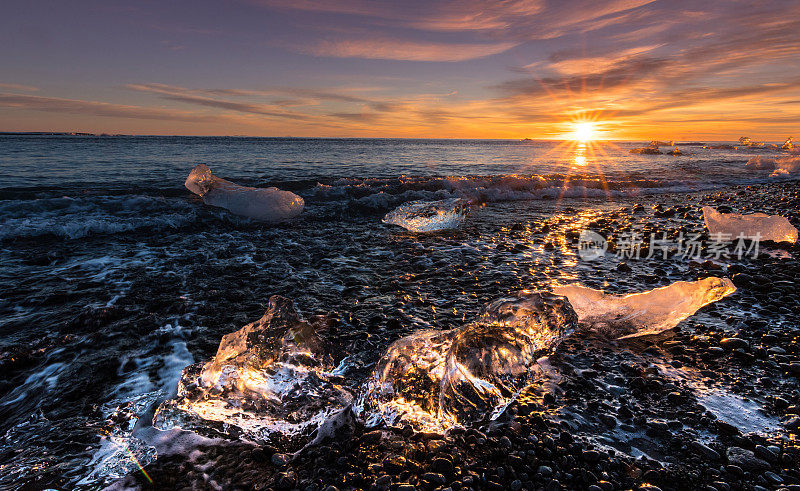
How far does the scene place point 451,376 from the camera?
3184mm

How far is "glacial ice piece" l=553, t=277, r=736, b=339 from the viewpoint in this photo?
446 centimetres

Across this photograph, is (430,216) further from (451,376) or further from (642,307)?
(451,376)

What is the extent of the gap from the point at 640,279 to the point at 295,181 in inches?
615

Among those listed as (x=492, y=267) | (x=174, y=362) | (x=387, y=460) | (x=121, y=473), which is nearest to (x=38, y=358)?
(x=174, y=362)

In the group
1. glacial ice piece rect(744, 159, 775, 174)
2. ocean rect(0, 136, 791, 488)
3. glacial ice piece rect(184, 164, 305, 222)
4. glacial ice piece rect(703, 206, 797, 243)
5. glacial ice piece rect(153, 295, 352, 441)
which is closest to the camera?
glacial ice piece rect(153, 295, 352, 441)

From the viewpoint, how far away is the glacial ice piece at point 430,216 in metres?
10.1

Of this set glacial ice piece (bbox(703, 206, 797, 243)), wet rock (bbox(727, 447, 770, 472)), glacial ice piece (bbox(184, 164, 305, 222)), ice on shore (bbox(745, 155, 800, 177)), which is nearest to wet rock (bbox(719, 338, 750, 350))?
wet rock (bbox(727, 447, 770, 472))

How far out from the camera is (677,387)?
3477mm

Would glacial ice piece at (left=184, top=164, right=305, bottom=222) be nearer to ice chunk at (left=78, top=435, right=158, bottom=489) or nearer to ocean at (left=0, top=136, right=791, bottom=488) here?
ocean at (left=0, top=136, right=791, bottom=488)

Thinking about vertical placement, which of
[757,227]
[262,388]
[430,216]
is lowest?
[262,388]

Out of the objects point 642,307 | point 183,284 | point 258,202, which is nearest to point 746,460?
point 642,307

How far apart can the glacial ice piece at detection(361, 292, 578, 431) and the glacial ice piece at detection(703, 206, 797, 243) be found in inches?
324

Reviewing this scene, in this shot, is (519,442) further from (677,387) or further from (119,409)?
(119,409)

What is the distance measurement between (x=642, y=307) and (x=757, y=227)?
21.0ft
